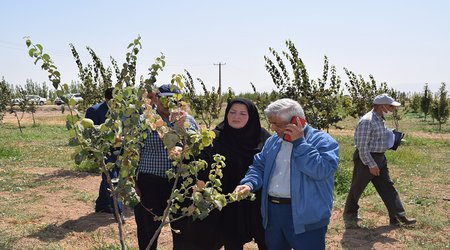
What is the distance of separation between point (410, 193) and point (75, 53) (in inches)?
372

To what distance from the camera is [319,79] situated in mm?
9023

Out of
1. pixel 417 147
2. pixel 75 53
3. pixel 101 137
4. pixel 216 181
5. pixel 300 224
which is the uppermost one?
pixel 75 53

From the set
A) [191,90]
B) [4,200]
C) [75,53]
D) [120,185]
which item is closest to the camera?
[120,185]

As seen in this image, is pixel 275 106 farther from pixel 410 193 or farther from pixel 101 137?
pixel 410 193

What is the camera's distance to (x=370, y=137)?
5.55 m

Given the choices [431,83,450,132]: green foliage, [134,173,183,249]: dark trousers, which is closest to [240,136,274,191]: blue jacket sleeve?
[134,173,183,249]: dark trousers

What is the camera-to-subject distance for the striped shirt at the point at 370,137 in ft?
18.0

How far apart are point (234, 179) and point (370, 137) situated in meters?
2.59

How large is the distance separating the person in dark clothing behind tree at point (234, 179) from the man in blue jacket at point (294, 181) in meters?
0.26

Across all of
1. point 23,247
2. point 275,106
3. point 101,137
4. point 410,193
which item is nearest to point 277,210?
point 275,106

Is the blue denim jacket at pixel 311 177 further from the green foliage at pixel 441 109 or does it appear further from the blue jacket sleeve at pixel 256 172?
the green foliage at pixel 441 109

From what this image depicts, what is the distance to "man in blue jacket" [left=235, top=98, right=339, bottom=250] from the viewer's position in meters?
2.97

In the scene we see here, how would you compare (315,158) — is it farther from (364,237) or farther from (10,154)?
(10,154)

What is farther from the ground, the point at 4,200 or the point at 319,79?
the point at 319,79
